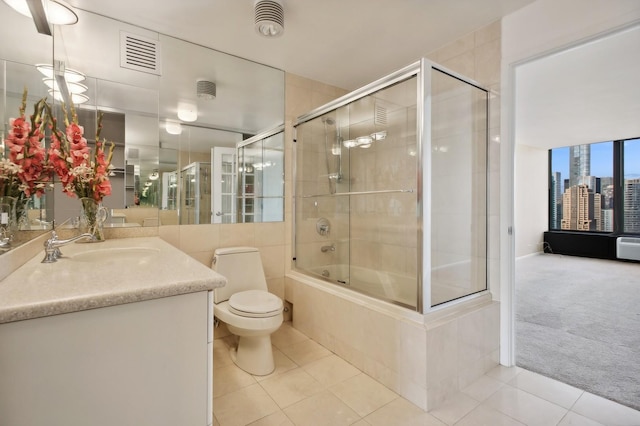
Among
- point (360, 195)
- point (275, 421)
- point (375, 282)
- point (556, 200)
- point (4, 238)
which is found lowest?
point (275, 421)

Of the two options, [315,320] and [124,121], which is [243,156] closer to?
[124,121]

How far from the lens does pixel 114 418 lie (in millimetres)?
853

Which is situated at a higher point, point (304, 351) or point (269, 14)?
point (269, 14)

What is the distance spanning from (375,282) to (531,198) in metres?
5.90

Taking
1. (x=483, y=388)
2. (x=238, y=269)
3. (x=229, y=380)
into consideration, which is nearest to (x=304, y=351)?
(x=229, y=380)

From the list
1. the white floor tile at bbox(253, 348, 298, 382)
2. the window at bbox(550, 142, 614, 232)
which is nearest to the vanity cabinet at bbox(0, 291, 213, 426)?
the white floor tile at bbox(253, 348, 298, 382)

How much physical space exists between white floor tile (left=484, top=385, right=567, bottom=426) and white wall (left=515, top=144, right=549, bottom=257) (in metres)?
5.23

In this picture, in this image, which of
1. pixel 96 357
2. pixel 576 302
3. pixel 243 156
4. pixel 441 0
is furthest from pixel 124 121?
pixel 576 302

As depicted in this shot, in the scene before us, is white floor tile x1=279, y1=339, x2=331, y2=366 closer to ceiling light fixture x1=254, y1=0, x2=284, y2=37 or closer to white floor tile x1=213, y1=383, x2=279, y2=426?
white floor tile x1=213, y1=383, x2=279, y2=426

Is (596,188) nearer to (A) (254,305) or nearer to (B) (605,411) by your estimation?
(B) (605,411)

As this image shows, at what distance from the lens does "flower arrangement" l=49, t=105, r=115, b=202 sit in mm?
1591

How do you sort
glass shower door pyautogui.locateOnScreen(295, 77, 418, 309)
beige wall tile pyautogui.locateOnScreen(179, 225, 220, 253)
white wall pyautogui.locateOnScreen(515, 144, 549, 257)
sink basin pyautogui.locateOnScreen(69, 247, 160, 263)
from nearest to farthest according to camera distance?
1. sink basin pyautogui.locateOnScreen(69, 247, 160, 263)
2. glass shower door pyautogui.locateOnScreen(295, 77, 418, 309)
3. beige wall tile pyautogui.locateOnScreen(179, 225, 220, 253)
4. white wall pyautogui.locateOnScreen(515, 144, 549, 257)

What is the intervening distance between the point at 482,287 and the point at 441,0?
1972 millimetres

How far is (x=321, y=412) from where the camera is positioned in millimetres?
1707
